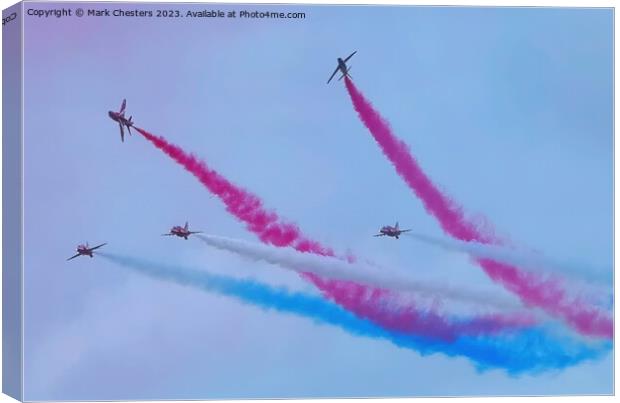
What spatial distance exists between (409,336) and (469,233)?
1.23 meters

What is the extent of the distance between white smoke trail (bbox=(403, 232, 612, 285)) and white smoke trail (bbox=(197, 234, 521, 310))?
0.40 meters

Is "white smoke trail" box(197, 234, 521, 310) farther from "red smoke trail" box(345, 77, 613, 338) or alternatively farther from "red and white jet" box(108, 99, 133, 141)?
"red and white jet" box(108, 99, 133, 141)

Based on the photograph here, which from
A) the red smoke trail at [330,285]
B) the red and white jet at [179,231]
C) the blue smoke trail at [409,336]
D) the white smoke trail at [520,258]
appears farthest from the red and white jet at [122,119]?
the white smoke trail at [520,258]

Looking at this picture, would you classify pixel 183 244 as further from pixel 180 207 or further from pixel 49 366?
pixel 49 366

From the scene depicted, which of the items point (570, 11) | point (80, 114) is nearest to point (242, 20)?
point (80, 114)

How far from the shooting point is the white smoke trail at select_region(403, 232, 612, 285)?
1706 centimetres

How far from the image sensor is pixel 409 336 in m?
17.0

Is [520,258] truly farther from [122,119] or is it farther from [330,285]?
[122,119]

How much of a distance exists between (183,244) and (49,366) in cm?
180

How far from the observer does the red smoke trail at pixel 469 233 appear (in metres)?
16.9

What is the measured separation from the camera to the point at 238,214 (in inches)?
656

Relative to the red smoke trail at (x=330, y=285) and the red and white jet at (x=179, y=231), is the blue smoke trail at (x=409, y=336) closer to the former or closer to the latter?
the red smoke trail at (x=330, y=285)

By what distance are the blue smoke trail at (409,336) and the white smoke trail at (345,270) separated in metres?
0.28

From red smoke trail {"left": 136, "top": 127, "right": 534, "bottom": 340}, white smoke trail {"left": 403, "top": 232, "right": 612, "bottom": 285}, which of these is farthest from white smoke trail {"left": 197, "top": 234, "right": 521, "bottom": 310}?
white smoke trail {"left": 403, "top": 232, "right": 612, "bottom": 285}
